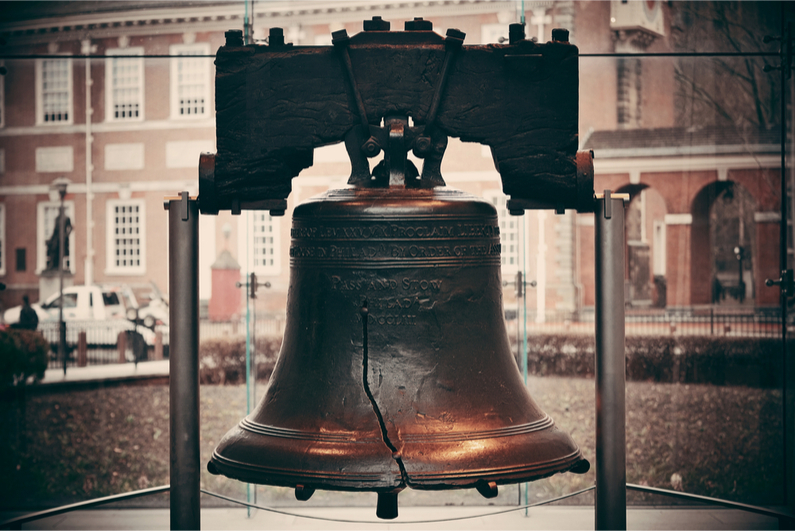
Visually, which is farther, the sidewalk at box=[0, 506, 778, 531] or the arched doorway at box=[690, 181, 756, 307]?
the arched doorway at box=[690, 181, 756, 307]

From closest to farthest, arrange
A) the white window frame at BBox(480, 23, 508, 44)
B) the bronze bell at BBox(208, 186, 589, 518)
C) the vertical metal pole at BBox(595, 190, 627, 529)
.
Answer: the bronze bell at BBox(208, 186, 589, 518)
the vertical metal pole at BBox(595, 190, 627, 529)
the white window frame at BBox(480, 23, 508, 44)

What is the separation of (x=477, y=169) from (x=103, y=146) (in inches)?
105

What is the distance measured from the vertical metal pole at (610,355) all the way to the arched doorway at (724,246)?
378 centimetres

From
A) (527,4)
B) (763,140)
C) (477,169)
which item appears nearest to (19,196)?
(477,169)

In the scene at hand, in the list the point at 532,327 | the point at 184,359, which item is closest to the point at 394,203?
the point at 184,359

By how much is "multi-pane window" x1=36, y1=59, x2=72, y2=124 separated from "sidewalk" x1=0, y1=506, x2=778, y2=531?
274cm

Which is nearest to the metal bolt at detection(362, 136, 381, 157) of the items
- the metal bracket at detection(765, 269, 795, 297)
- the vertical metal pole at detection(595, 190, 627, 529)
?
the vertical metal pole at detection(595, 190, 627, 529)

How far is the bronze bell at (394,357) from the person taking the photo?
1.96m

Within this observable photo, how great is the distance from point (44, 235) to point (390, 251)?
13.9 feet

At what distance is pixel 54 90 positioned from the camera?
5613 millimetres

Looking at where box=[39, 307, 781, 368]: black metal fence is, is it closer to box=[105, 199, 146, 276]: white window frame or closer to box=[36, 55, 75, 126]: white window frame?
box=[105, 199, 146, 276]: white window frame

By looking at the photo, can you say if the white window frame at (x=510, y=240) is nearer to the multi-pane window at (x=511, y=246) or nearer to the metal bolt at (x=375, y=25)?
the multi-pane window at (x=511, y=246)

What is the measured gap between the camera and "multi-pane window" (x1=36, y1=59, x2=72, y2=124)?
558 centimetres

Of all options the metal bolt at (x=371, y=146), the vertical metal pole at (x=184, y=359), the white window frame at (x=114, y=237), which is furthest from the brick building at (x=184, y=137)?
the metal bolt at (x=371, y=146)
